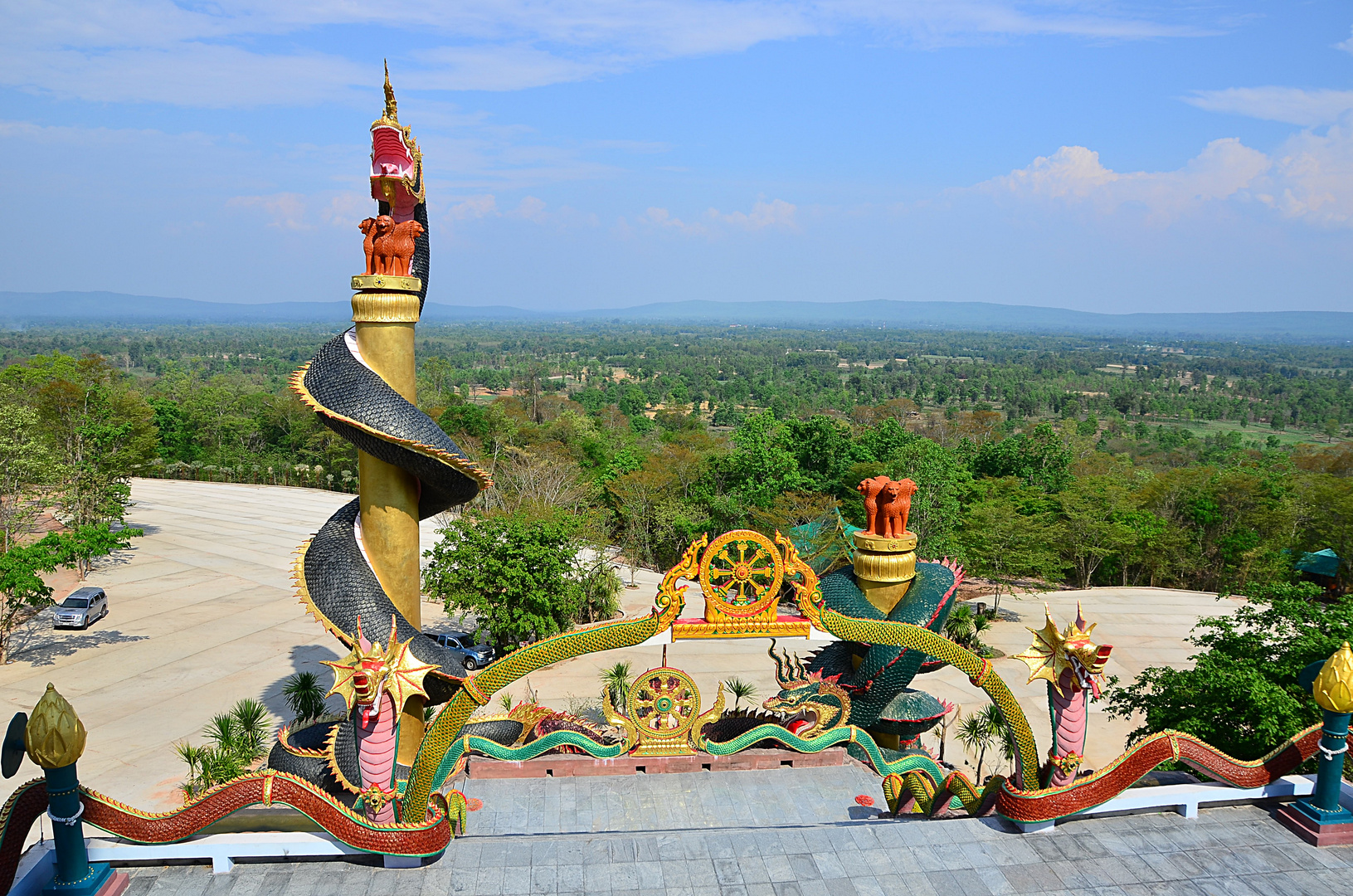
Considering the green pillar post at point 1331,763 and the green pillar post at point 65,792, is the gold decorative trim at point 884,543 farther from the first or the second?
the green pillar post at point 65,792

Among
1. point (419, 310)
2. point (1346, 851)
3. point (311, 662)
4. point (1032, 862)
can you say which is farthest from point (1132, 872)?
point (311, 662)

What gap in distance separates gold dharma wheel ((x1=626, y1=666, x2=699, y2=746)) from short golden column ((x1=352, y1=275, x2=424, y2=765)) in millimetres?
3048

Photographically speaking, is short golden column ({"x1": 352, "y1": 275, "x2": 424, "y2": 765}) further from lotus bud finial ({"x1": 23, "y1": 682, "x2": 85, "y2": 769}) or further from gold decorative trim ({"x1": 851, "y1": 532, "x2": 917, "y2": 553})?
gold decorative trim ({"x1": 851, "y1": 532, "x2": 917, "y2": 553})

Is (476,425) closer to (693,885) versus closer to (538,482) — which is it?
(538,482)

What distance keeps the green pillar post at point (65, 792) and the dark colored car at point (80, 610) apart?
1767 cm

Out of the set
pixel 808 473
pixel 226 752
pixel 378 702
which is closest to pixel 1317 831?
pixel 378 702

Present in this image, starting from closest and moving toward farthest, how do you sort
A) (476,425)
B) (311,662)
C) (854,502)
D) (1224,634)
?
1. (1224,634)
2. (311,662)
3. (854,502)
4. (476,425)

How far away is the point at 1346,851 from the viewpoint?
8.46 metres

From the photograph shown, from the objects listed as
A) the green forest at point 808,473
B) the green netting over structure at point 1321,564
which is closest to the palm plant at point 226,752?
the green forest at point 808,473

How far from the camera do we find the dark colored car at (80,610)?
2200cm

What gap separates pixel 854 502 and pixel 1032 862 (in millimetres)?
25380

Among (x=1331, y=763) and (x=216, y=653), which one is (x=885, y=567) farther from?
(x=216, y=653)

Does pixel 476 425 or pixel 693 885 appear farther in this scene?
pixel 476 425

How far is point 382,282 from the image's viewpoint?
10969mm
